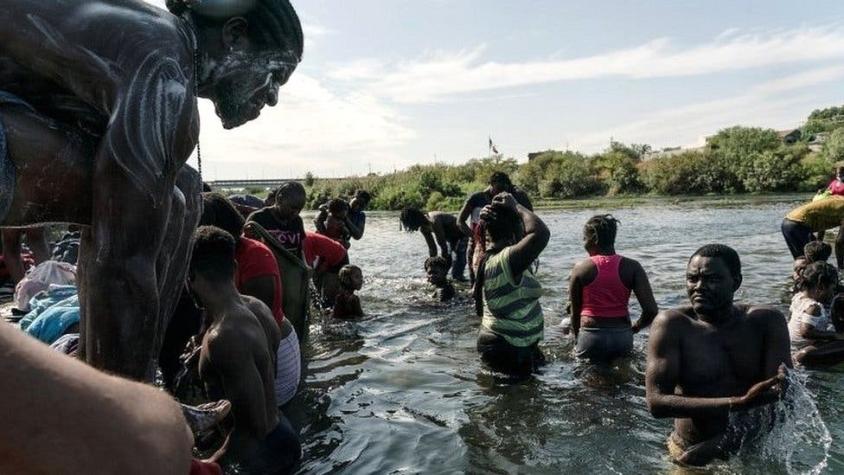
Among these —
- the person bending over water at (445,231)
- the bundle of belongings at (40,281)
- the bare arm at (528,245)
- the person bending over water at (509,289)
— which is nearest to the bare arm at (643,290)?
the person bending over water at (509,289)

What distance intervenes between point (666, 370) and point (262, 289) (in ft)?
8.21

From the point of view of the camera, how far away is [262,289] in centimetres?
446

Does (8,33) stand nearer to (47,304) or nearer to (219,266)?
(219,266)

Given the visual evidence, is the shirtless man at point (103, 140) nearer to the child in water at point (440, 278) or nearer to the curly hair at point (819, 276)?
the curly hair at point (819, 276)

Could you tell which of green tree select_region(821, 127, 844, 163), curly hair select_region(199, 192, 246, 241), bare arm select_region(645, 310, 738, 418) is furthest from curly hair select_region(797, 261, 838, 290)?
green tree select_region(821, 127, 844, 163)

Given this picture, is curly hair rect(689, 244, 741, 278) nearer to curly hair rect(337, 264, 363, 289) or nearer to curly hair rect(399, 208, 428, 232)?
curly hair rect(337, 264, 363, 289)

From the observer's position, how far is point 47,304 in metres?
4.29

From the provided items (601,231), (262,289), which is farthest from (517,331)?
(262,289)

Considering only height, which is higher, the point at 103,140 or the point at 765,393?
the point at 103,140

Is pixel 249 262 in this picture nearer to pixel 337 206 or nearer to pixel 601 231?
pixel 601 231

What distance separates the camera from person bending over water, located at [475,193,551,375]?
5527mm

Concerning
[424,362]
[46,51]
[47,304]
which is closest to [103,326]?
[46,51]

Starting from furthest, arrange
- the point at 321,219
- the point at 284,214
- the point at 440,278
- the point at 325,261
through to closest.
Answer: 1. the point at 321,219
2. the point at 440,278
3. the point at 325,261
4. the point at 284,214

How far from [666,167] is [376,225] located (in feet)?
77.6
